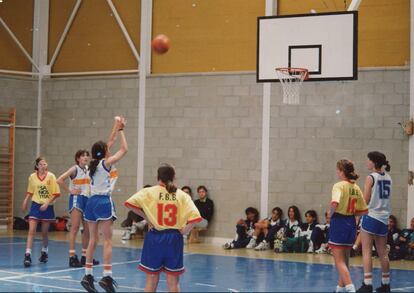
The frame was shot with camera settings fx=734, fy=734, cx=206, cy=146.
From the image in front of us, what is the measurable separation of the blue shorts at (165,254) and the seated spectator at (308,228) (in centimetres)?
845

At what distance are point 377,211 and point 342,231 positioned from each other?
0.90m

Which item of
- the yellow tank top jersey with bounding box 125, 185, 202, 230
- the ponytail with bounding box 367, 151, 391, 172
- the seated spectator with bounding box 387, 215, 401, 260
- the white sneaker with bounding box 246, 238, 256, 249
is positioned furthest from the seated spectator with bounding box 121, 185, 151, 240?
the yellow tank top jersey with bounding box 125, 185, 202, 230

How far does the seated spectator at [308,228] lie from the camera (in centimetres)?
1598

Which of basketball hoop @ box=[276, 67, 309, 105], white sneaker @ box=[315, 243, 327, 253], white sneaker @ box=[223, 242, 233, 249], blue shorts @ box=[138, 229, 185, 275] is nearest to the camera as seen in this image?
blue shorts @ box=[138, 229, 185, 275]

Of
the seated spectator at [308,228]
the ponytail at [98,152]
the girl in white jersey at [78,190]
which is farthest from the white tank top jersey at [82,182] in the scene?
the seated spectator at [308,228]

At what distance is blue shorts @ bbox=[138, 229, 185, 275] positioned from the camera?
310 inches

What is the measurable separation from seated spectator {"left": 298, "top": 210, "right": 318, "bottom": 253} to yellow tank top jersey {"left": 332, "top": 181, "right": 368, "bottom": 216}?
6.31 meters

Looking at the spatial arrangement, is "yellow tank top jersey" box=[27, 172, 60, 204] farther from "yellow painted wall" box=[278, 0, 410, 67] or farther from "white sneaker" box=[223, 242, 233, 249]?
"yellow painted wall" box=[278, 0, 410, 67]

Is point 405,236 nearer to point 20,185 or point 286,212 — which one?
point 286,212

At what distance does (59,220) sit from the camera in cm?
1967

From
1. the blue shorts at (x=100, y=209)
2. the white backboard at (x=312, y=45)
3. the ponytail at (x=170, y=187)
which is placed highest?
the white backboard at (x=312, y=45)

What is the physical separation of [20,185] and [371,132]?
984 cm

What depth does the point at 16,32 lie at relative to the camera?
20.7m

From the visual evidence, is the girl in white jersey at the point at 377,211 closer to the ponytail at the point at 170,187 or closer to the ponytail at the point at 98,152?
the ponytail at the point at 170,187
